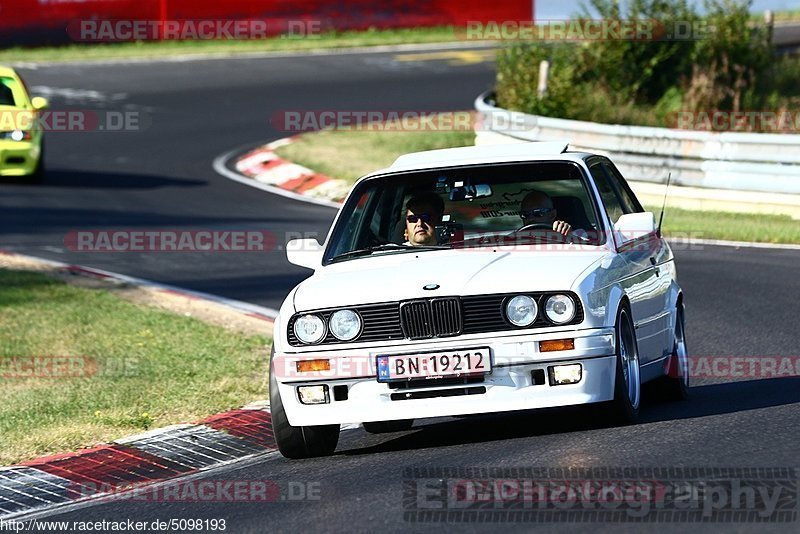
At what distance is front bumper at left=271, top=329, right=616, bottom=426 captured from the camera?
7.68 meters

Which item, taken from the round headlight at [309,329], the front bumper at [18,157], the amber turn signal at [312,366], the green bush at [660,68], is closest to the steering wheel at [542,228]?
the round headlight at [309,329]

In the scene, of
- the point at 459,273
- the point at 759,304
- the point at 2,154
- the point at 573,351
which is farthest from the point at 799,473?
the point at 2,154

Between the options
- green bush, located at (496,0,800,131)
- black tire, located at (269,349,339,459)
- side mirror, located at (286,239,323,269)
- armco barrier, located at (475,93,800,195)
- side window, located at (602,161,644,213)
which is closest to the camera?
black tire, located at (269,349,339,459)

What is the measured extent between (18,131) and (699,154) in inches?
382

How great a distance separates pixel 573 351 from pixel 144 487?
232cm

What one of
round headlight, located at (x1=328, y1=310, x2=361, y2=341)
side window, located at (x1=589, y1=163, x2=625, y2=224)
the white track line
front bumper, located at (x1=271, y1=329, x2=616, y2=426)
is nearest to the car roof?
side window, located at (x1=589, y1=163, x2=625, y2=224)

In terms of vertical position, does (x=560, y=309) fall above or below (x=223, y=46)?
above

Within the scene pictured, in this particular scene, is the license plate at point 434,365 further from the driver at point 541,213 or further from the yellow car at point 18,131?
the yellow car at point 18,131

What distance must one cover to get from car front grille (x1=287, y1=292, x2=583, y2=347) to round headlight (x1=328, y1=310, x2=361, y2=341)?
2.5 inches

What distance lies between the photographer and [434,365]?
25.3ft

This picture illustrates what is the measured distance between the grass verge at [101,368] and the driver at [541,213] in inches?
96.0

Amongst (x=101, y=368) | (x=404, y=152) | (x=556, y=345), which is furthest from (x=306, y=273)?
(x=404, y=152)

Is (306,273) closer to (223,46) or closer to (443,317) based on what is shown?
(443,317)

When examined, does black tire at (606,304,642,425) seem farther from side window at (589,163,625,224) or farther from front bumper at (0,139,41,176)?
front bumper at (0,139,41,176)
